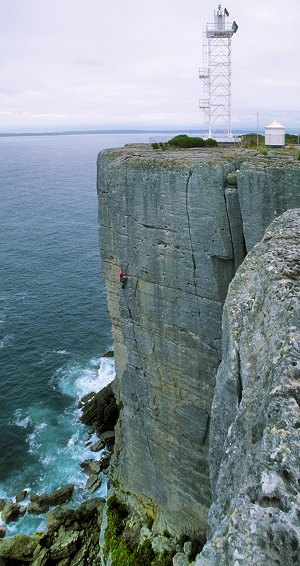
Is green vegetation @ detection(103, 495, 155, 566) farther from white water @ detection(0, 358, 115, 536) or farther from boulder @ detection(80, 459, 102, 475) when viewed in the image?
boulder @ detection(80, 459, 102, 475)

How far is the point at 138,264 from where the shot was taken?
17469 millimetres

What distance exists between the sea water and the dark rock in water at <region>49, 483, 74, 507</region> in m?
0.45

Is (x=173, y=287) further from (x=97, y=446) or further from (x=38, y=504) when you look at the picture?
(x=97, y=446)

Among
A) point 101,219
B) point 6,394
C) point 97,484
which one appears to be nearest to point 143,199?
point 101,219

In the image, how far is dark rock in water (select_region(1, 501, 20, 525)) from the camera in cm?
2542

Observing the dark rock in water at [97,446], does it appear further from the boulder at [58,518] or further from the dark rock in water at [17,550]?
the dark rock in water at [17,550]

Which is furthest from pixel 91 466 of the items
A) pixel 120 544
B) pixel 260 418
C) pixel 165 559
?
pixel 260 418

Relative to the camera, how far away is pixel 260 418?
19.2ft

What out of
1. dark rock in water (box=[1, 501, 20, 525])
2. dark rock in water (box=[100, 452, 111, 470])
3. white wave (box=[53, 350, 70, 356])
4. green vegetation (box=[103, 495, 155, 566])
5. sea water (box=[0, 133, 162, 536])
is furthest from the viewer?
white wave (box=[53, 350, 70, 356])

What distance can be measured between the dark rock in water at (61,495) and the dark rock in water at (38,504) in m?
0.32

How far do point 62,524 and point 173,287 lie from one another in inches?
677

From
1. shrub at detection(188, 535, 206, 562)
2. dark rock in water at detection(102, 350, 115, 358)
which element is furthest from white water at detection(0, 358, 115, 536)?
shrub at detection(188, 535, 206, 562)

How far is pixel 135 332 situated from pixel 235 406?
38.6 ft

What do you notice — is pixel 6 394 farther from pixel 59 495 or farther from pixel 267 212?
pixel 267 212
